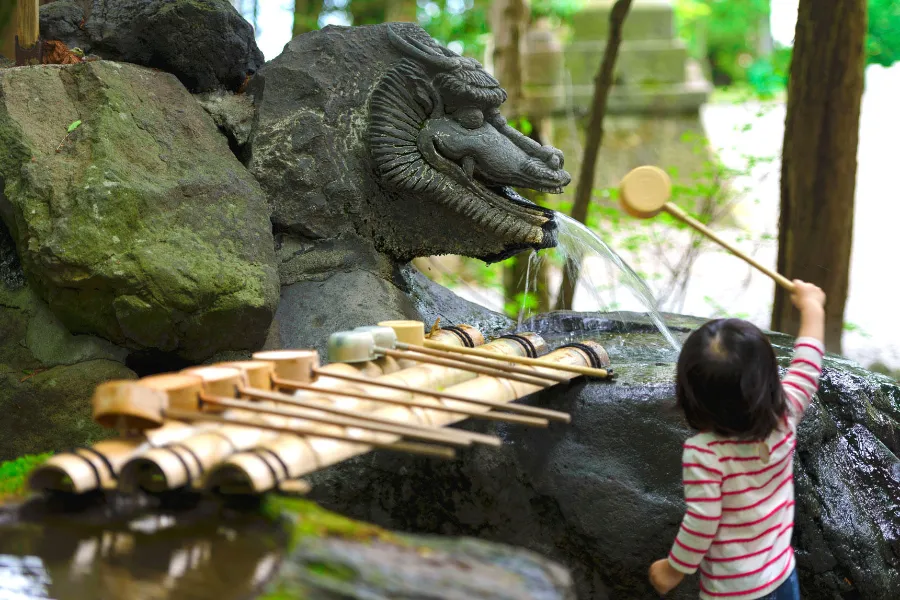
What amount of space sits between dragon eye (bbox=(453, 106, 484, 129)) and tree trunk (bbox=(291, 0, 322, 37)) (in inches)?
236

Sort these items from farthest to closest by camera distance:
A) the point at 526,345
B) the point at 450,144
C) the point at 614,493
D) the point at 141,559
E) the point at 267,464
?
the point at 450,144
the point at 526,345
the point at 614,493
the point at 267,464
the point at 141,559

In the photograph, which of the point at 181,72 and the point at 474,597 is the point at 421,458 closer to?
the point at 474,597

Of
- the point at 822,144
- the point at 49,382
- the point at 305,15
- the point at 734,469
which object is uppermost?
the point at 305,15

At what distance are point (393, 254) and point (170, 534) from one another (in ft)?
7.70

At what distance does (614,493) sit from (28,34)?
3290 millimetres

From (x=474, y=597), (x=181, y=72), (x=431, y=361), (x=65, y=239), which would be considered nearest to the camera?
(x=474, y=597)

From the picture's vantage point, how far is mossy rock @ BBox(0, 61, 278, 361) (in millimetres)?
3014

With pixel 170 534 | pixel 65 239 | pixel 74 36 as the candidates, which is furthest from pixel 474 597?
pixel 74 36

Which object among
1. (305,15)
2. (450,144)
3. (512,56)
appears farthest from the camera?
(305,15)

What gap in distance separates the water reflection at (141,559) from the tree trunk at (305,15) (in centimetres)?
816

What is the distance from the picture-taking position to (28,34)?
395 centimetres

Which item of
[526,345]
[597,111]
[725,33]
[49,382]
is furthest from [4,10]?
[725,33]

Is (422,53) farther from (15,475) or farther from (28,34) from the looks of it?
(15,475)

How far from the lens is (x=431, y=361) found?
2.65m
